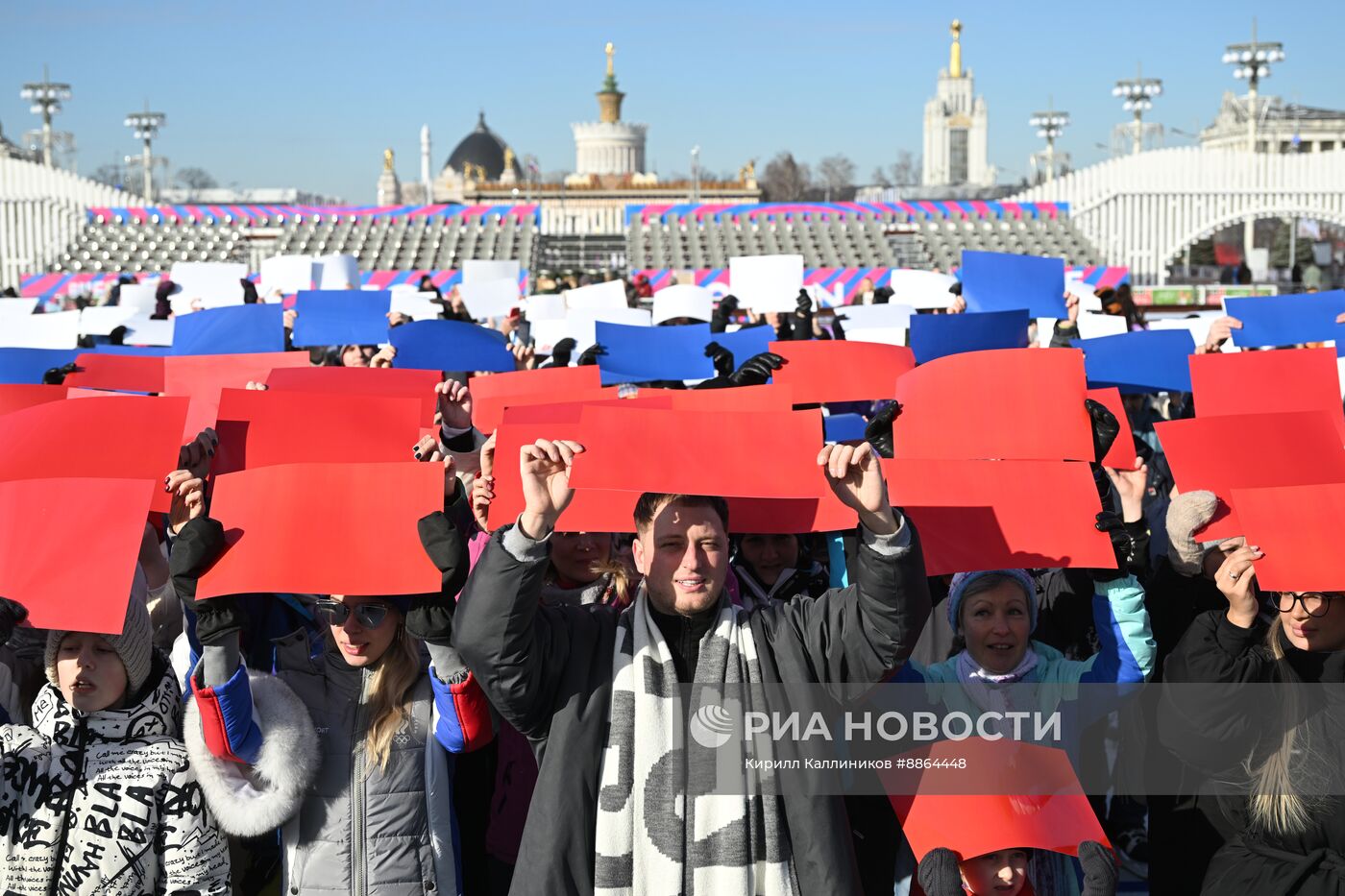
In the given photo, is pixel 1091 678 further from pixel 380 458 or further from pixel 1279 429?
pixel 380 458

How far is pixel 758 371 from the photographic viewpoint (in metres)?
4.77

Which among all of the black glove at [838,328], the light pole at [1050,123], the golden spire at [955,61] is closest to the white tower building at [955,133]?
the golden spire at [955,61]

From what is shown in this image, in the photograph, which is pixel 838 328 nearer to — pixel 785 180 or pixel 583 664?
pixel 583 664

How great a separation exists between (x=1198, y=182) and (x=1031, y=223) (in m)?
4.50

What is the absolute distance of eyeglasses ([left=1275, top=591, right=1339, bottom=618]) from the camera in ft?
10.2

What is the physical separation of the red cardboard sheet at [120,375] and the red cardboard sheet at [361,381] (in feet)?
2.97

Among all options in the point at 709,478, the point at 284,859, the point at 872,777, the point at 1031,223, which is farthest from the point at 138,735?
the point at 1031,223

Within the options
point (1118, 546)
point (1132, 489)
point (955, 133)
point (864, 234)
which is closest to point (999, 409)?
point (1132, 489)

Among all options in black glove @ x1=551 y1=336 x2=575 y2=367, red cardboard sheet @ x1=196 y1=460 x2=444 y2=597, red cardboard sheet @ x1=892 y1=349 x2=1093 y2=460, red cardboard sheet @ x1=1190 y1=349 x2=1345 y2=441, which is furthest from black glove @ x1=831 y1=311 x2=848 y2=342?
red cardboard sheet @ x1=196 y1=460 x2=444 y2=597

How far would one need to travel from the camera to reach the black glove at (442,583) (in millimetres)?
2922

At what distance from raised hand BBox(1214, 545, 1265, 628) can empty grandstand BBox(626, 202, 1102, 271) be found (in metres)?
33.8

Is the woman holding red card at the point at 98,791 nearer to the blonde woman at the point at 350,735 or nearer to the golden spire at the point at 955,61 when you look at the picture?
the blonde woman at the point at 350,735

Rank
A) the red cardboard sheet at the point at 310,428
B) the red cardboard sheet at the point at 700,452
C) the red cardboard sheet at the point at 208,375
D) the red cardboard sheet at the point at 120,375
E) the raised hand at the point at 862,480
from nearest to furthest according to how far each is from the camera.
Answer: the raised hand at the point at 862,480, the red cardboard sheet at the point at 700,452, the red cardboard sheet at the point at 310,428, the red cardboard sheet at the point at 208,375, the red cardboard sheet at the point at 120,375

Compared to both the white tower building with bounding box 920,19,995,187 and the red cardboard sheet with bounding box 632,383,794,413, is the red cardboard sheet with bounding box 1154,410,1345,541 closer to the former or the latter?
the red cardboard sheet with bounding box 632,383,794,413
